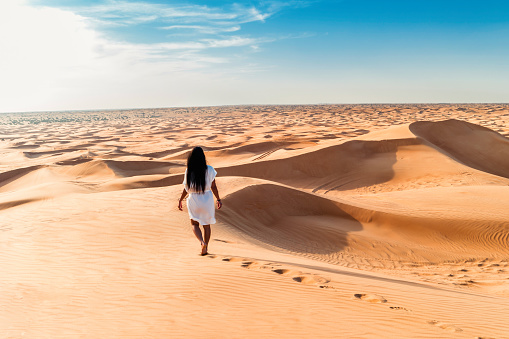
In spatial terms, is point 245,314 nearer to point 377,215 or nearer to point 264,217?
point 264,217

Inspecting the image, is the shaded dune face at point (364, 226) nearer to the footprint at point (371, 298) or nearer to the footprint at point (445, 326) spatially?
the footprint at point (371, 298)

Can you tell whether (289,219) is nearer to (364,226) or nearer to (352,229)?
(352,229)

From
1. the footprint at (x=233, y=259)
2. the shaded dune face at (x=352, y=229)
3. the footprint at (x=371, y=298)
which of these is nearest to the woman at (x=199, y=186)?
the footprint at (x=233, y=259)

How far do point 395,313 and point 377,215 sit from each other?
658 centimetres

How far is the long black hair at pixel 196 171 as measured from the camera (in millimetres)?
4938

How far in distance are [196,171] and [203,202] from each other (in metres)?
0.47

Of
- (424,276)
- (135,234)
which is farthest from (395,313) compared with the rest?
(135,234)

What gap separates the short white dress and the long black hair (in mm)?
61

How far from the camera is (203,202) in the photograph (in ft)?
16.7

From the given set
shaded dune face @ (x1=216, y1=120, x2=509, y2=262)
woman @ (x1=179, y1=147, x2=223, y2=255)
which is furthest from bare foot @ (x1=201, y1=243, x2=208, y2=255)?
shaded dune face @ (x1=216, y1=120, x2=509, y2=262)

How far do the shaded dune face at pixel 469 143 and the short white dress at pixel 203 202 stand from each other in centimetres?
1985

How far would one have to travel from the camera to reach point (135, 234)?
22.3 ft

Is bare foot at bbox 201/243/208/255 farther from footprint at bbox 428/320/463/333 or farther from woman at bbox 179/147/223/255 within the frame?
footprint at bbox 428/320/463/333

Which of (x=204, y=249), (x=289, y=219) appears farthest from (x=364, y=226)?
(x=204, y=249)
